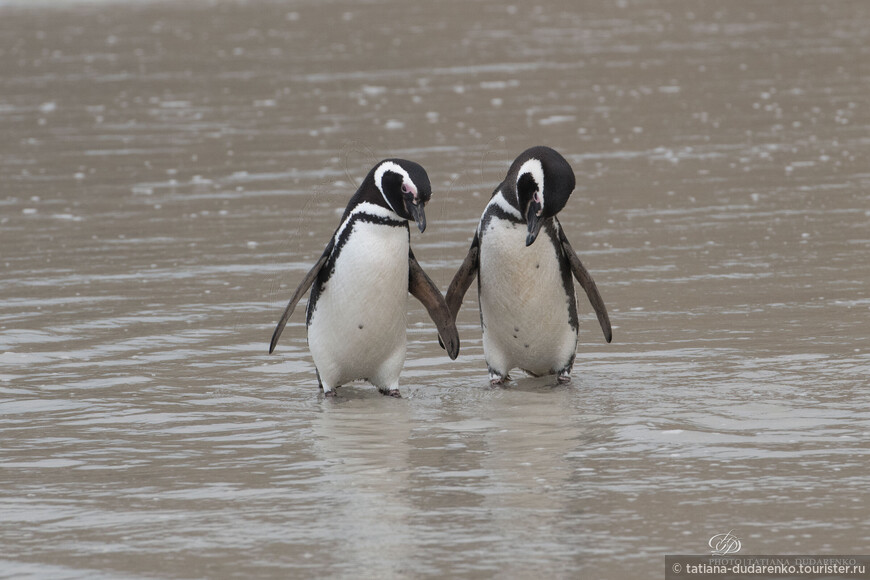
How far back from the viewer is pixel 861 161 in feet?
33.2

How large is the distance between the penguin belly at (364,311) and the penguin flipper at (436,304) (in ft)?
0.30

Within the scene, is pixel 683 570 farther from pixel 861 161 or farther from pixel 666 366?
pixel 861 161

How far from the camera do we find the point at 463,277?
5.96 meters

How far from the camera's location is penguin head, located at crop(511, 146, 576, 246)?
5.41m

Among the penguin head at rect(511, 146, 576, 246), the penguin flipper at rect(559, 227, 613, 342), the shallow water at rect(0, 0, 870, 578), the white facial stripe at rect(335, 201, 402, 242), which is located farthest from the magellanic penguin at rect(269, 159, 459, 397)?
the penguin flipper at rect(559, 227, 613, 342)

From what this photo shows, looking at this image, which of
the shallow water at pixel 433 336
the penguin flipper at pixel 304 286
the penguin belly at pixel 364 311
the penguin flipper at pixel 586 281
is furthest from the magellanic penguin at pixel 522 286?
the penguin flipper at pixel 304 286

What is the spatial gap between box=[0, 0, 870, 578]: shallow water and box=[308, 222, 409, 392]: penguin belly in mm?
171

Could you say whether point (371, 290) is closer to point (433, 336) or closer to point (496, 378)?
point (496, 378)

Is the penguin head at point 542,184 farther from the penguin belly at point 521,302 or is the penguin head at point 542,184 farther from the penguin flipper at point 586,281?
the penguin flipper at point 586,281

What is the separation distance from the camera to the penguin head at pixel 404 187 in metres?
5.33

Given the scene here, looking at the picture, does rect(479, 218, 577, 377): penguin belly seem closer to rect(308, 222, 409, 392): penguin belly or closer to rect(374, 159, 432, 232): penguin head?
rect(308, 222, 409, 392): penguin belly

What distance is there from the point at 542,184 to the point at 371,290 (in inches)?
30.3

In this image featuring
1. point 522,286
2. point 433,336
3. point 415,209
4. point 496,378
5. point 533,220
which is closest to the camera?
point 415,209

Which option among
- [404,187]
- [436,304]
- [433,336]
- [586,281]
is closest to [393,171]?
[404,187]
